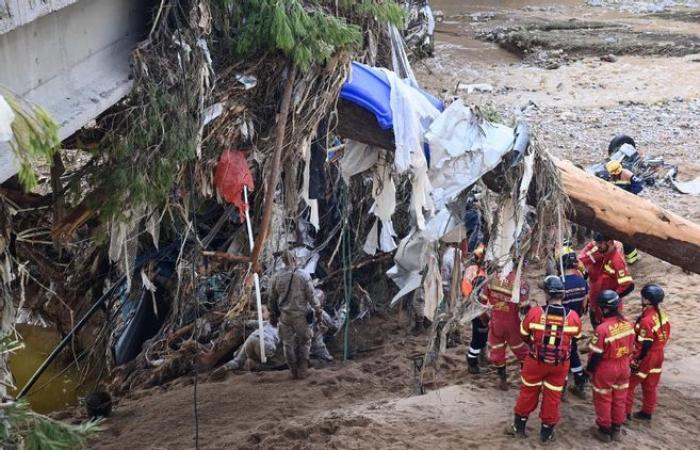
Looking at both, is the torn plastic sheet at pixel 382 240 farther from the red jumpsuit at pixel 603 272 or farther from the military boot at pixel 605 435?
the military boot at pixel 605 435

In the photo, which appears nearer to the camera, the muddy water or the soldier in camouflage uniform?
the soldier in camouflage uniform

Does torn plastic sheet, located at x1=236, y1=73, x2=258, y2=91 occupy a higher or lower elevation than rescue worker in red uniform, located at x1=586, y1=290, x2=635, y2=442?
higher

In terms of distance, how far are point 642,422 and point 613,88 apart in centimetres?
1291

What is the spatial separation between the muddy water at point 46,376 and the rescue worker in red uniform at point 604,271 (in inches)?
243

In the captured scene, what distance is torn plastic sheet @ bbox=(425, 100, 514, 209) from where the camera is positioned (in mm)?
5977

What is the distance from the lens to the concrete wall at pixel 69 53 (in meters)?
4.27

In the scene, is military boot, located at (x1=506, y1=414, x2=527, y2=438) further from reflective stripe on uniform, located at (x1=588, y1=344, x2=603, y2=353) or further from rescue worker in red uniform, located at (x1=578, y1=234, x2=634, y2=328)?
rescue worker in red uniform, located at (x1=578, y1=234, x2=634, y2=328)

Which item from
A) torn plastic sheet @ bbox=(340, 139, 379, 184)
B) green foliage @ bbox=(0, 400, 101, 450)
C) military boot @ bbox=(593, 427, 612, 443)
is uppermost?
torn plastic sheet @ bbox=(340, 139, 379, 184)

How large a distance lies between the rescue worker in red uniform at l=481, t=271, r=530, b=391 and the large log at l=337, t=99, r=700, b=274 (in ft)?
3.36

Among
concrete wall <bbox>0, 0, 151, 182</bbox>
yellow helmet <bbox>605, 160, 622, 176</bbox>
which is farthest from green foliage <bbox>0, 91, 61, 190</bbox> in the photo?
yellow helmet <bbox>605, 160, 622, 176</bbox>

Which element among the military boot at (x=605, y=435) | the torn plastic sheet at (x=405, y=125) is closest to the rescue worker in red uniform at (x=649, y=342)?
the military boot at (x=605, y=435)

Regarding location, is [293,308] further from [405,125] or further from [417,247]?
[405,125]

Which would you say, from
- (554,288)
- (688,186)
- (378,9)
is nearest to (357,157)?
(378,9)

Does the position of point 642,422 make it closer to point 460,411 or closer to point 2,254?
point 460,411
